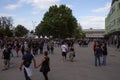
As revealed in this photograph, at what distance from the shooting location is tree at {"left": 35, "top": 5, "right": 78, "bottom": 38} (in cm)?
9594

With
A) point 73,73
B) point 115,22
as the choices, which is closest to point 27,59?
point 73,73

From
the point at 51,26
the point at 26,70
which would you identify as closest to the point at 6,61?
the point at 26,70

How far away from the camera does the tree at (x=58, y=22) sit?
95.9 metres

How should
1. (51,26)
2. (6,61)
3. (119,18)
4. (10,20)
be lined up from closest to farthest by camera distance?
1. (6,61)
2. (119,18)
3. (51,26)
4. (10,20)

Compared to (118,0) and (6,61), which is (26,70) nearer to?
(6,61)

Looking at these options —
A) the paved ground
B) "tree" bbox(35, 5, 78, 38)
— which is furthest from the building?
the paved ground

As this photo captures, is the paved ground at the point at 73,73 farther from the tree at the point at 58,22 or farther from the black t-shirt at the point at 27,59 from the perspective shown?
the tree at the point at 58,22

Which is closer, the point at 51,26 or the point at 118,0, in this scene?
Answer: the point at 118,0

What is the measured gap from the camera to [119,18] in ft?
220

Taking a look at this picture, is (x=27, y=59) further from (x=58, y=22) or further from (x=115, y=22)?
(x=58, y=22)

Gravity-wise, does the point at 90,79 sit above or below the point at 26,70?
below

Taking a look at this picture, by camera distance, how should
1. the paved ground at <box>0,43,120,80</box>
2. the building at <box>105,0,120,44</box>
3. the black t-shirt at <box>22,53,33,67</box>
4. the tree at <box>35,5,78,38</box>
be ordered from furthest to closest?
the tree at <box>35,5,78,38</box> → the building at <box>105,0,120,44</box> → the paved ground at <box>0,43,120,80</box> → the black t-shirt at <box>22,53,33,67</box>

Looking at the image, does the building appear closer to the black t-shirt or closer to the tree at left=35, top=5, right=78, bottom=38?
the tree at left=35, top=5, right=78, bottom=38

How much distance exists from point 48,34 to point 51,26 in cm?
405
